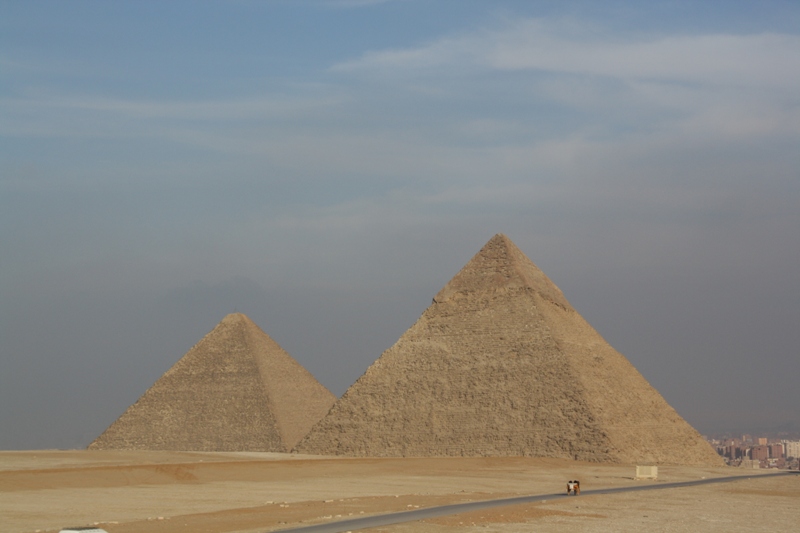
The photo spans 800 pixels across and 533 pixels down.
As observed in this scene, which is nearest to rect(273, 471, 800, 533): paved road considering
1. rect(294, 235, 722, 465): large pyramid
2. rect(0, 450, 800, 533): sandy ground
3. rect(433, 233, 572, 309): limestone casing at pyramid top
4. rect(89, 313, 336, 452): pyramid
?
rect(0, 450, 800, 533): sandy ground

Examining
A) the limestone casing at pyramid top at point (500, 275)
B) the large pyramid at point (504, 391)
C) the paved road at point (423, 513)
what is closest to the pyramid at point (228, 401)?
the large pyramid at point (504, 391)

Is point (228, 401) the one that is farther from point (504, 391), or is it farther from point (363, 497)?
point (363, 497)

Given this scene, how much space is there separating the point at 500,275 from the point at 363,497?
81.8 ft

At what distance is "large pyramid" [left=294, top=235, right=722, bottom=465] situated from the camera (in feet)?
146

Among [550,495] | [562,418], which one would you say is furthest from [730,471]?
[550,495]

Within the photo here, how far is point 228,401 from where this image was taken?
57438 millimetres

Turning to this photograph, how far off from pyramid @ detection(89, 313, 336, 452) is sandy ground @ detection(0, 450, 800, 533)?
1289 centimetres

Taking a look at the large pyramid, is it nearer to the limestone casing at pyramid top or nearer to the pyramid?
the limestone casing at pyramid top

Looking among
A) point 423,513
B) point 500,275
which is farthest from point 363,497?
point 500,275

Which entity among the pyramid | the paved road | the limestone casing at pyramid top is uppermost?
the limestone casing at pyramid top

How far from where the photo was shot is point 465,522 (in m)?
20.0

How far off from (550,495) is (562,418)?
1638 centimetres

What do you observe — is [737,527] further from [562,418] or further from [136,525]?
[562,418]

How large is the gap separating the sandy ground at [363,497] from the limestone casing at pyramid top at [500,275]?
995 centimetres
